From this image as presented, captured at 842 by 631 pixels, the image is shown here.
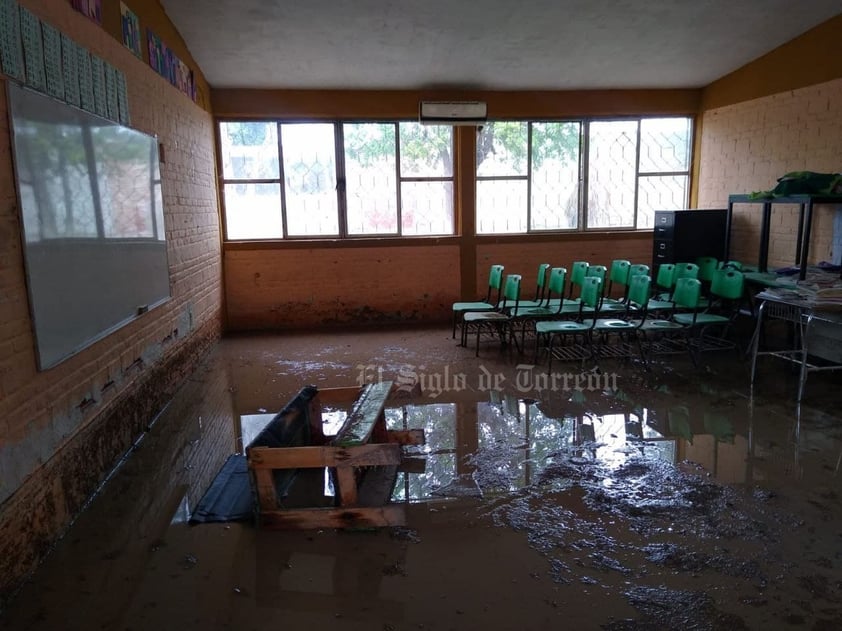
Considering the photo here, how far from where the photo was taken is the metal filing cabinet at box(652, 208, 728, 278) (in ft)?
22.9

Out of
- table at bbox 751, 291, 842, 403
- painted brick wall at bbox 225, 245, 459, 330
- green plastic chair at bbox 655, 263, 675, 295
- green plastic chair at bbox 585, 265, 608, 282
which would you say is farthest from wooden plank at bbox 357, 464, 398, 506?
painted brick wall at bbox 225, 245, 459, 330

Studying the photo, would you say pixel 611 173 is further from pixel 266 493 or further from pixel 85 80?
pixel 266 493

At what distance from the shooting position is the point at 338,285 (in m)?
7.73

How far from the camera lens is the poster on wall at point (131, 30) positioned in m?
4.20

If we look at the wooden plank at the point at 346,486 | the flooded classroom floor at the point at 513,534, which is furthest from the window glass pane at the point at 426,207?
the wooden plank at the point at 346,486

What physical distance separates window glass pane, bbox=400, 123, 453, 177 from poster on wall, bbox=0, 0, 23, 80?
5.28 meters

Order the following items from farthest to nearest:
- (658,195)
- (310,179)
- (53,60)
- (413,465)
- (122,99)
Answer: (658,195), (310,179), (122,99), (413,465), (53,60)

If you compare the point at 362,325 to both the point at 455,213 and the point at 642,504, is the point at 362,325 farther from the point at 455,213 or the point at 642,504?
the point at 642,504

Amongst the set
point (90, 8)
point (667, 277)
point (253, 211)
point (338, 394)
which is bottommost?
point (338, 394)

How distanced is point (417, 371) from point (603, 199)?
4073 millimetres

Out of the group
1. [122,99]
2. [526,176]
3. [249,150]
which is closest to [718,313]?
[526,176]

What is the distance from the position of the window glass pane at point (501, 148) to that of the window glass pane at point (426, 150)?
42 cm

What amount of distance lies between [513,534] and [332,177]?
5.78 metres

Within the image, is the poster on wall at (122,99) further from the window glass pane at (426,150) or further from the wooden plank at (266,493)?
the window glass pane at (426,150)
